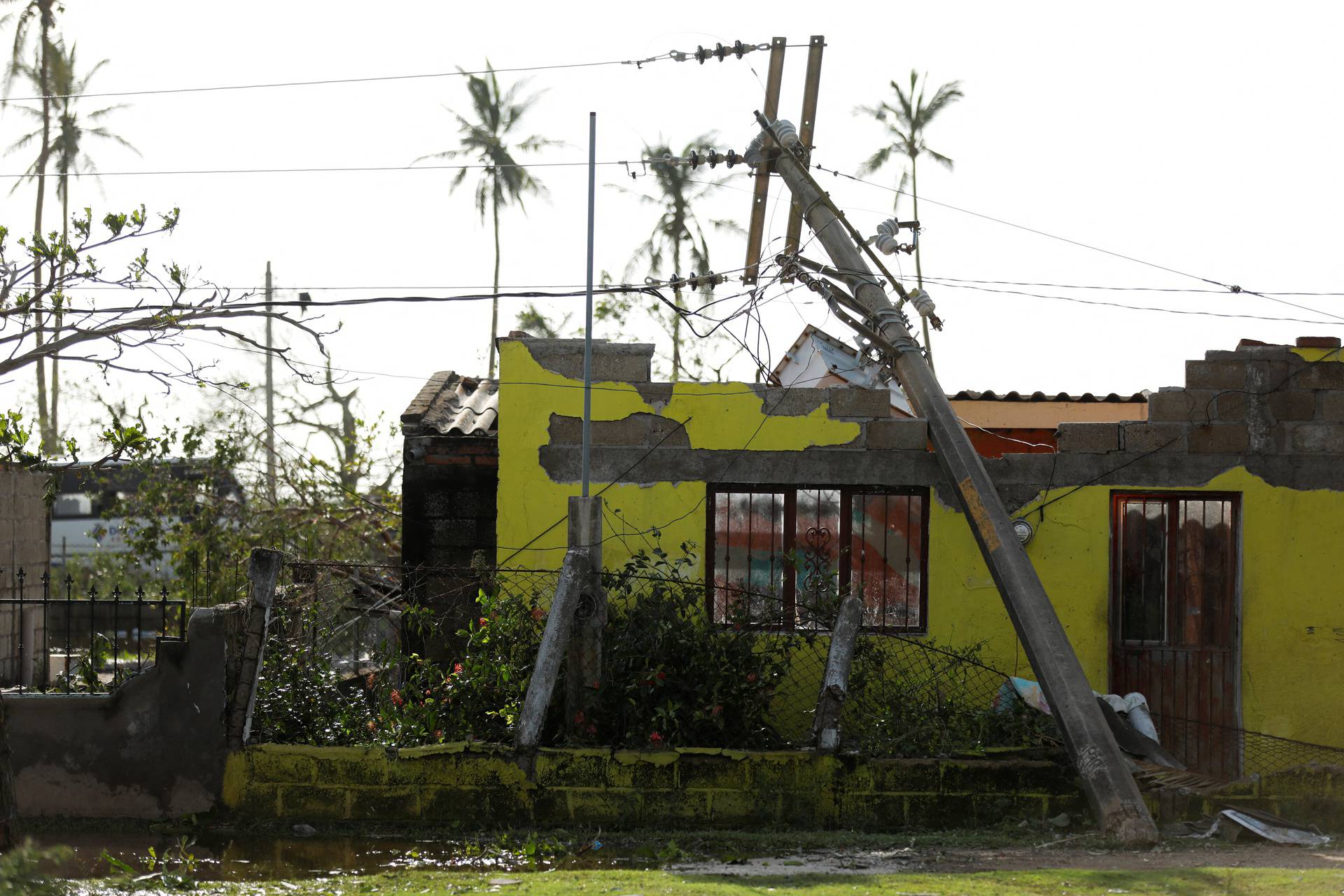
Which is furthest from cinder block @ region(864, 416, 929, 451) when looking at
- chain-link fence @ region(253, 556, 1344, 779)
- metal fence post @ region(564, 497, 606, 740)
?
metal fence post @ region(564, 497, 606, 740)

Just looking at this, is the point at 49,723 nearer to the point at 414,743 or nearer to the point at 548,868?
the point at 414,743

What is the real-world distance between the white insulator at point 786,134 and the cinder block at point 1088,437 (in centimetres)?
331

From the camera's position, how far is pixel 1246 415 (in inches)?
398

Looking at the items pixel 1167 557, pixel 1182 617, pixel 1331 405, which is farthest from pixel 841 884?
pixel 1331 405

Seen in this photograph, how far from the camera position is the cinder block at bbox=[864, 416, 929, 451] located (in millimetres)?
10039

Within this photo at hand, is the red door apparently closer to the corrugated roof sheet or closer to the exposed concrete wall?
the corrugated roof sheet

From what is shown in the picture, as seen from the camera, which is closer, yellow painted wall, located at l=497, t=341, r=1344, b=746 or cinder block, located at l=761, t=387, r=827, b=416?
yellow painted wall, located at l=497, t=341, r=1344, b=746

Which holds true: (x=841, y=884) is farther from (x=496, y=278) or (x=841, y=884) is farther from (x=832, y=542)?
(x=496, y=278)

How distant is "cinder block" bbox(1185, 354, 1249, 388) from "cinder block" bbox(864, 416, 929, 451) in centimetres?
237

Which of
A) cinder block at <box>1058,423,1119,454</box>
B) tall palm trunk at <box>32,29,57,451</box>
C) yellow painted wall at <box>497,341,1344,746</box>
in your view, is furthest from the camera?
tall palm trunk at <box>32,29,57,451</box>

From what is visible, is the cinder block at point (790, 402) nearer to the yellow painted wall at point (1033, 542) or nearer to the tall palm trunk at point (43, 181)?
the yellow painted wall at point (1033, 542)

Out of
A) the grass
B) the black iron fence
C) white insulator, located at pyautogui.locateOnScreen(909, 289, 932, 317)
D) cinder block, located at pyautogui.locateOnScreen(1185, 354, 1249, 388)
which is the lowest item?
the grass

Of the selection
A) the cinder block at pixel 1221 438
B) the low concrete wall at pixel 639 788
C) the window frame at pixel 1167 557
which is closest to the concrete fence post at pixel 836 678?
the low concrete wall at pixel 639 788

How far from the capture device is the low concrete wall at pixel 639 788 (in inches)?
316
